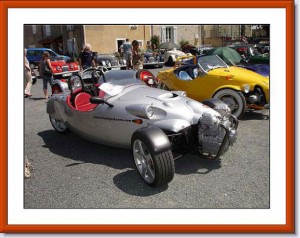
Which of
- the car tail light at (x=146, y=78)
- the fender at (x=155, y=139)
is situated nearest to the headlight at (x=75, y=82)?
the car tail light at (x=146, y=78)

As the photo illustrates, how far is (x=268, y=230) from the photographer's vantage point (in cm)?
290

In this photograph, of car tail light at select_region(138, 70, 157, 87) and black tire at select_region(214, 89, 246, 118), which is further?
car tail light at select_region(138, 70, 157, 87)

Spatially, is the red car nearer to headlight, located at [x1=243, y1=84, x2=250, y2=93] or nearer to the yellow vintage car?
the yellow vintage car

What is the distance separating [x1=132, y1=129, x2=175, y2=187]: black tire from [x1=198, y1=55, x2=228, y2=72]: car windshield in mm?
3499

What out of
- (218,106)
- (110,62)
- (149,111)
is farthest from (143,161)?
(110,62)

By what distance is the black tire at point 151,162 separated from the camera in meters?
3.53

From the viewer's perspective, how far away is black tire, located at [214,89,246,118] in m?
6.11

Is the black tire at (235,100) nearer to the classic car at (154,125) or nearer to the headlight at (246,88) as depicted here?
the headlight at (246,88)

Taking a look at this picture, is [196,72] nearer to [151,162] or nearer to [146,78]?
[146,78]

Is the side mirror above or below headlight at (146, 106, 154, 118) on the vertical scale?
above

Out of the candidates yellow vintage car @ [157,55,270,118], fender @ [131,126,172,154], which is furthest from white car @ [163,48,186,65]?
fender @ [131,126,172,154]

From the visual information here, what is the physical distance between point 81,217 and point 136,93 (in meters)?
2.14

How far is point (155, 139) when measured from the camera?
3.59 meters

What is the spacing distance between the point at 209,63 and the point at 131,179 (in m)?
3.93
